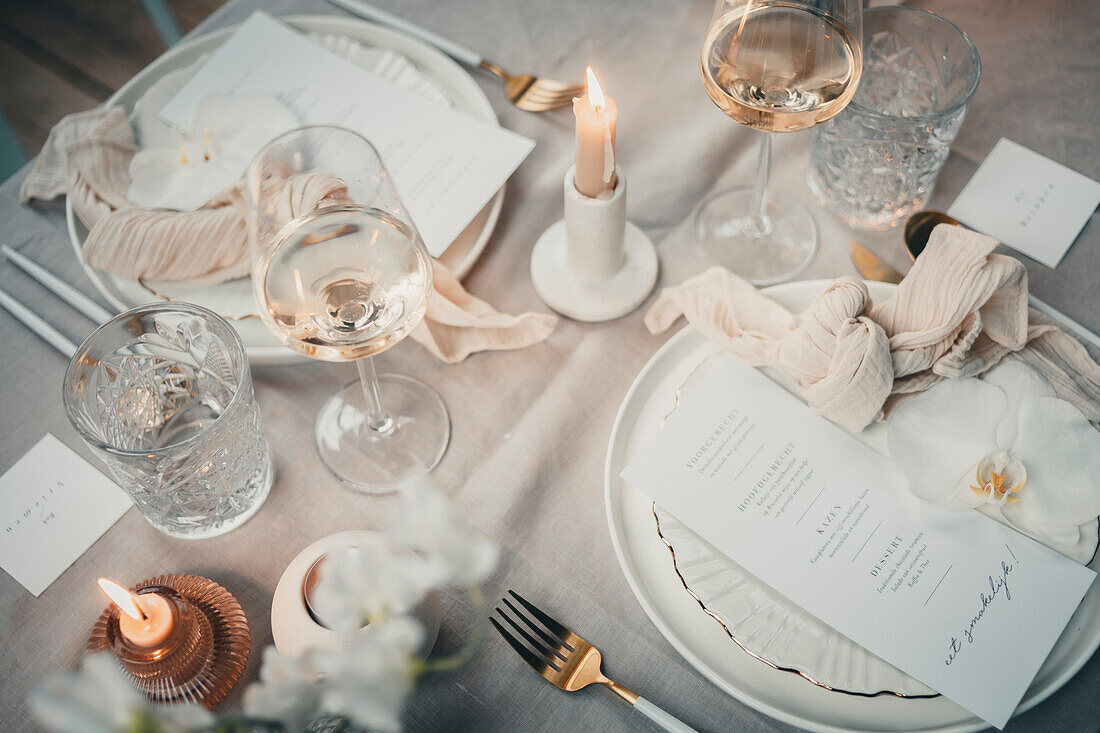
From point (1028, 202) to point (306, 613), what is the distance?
2.59 feet

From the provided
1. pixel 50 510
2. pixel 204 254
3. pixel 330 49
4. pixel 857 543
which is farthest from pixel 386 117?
pixel 857 543

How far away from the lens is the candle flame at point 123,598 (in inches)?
19.1

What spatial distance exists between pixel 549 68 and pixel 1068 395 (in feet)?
2.09

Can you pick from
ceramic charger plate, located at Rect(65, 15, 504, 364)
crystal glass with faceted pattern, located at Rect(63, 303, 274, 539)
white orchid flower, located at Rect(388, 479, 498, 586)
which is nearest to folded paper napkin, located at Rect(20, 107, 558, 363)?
ceramic charger plate, located at Rect(65, 15, 504, 364)

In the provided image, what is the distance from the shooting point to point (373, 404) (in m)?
0.69

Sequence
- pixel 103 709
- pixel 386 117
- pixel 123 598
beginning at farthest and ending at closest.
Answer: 1. pixel 386 117
2. pixel 123 598
3. pixel 103 709

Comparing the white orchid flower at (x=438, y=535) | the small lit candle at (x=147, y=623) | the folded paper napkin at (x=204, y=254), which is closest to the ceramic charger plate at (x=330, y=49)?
the folded paper napkin at (x=204, y=254)

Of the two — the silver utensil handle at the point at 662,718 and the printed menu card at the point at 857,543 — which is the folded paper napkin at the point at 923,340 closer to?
the printed menu card at the point at 857,543

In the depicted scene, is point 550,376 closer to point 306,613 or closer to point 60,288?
point 306,613

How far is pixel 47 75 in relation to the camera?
1622 millimetres

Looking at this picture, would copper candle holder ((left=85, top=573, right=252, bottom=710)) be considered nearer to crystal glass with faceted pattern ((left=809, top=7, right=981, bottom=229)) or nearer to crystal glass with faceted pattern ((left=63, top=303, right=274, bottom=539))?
crystal glass with faceted pattern ((left=63, top=303, right=274, bottom=539))

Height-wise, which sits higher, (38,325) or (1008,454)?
(38,325)

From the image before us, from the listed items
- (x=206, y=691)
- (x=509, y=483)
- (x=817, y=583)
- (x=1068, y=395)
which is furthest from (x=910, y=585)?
(x=206, y=691)

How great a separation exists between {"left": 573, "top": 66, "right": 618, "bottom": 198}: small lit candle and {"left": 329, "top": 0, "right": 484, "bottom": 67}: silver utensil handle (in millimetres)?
313
